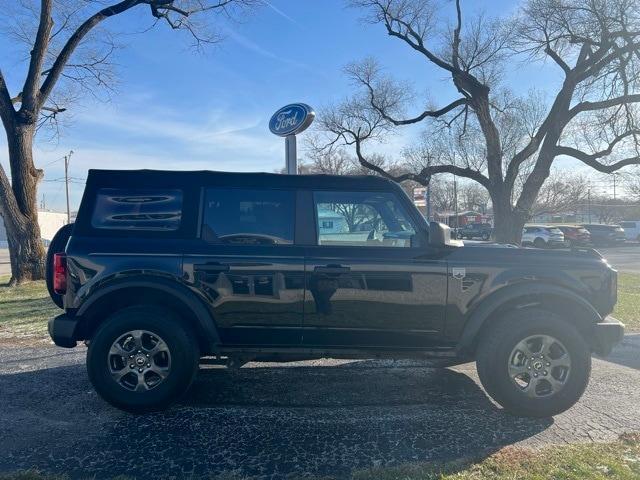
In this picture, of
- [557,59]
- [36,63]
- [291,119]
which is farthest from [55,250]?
[557,59]

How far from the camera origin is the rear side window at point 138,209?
12.7ft

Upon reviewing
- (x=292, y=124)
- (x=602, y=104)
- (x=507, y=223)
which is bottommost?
(x=507, y=223)

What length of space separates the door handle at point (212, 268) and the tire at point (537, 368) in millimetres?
2291

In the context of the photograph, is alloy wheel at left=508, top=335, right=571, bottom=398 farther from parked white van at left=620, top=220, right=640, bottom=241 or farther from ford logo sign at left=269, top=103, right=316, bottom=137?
parked white van at left=620, top=220, right=640, bottom=241

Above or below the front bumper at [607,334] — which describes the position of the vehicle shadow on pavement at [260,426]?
below

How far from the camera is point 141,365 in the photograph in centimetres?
375

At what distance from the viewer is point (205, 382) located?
455 centimetres

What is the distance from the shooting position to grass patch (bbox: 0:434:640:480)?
2.81m

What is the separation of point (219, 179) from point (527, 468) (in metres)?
3.21

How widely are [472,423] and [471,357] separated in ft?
1.82

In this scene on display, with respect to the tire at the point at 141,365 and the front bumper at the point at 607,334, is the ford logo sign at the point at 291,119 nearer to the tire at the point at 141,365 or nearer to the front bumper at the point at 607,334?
the tire at the point at 141,365

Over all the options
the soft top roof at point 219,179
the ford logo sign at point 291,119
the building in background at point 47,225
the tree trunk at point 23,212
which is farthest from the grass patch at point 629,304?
the building in background at point 47,225

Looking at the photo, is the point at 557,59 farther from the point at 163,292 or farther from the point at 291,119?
the point at 163,292

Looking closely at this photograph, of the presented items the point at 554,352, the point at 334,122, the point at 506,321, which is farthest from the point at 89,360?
the point at 334,122
